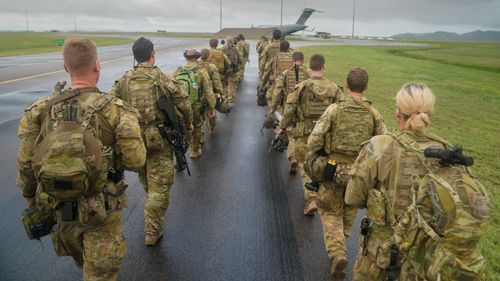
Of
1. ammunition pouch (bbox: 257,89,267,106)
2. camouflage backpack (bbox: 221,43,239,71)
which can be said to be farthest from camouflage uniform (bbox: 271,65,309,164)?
camouflage backpack (bbox: 221,43,239,71)

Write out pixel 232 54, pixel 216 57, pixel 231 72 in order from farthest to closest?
1. pixel 232 54
2. pixel 231 72
3. pixel 216 57

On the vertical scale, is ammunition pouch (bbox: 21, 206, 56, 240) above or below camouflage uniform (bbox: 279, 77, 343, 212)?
below

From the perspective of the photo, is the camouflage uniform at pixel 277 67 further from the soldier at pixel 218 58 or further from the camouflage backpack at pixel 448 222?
the camouflage backpack at pixel 448 222

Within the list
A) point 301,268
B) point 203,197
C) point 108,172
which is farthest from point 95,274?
point 203,197

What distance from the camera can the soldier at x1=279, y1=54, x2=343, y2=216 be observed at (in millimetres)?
5316

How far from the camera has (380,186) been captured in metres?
2.88

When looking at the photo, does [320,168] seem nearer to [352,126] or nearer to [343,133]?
[343,133]

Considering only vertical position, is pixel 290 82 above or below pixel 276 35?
below

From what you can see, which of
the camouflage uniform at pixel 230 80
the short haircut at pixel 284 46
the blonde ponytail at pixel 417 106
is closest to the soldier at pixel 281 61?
the short haircut at pixel 284 46

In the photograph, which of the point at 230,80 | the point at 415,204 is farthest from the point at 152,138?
the point at 230,80

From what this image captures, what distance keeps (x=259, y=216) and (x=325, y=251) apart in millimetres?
1103

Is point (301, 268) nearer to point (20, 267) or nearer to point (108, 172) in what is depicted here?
point (108, 172)

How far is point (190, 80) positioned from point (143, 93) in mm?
2156

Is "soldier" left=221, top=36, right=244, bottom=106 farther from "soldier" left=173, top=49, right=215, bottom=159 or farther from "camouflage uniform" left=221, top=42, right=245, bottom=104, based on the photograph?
"soldier" left=173, top=49, right=215, bottom=159
